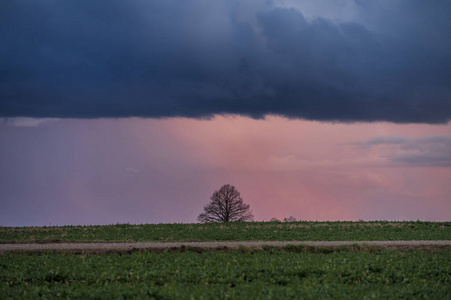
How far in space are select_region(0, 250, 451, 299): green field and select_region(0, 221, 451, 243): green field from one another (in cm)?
987

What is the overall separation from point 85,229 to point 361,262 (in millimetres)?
28506

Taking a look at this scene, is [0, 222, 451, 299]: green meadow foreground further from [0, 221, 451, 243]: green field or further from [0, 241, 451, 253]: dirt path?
[0, 221, 451, 243]: green field

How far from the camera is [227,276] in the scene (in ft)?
66.4

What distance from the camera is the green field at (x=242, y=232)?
3672 cm

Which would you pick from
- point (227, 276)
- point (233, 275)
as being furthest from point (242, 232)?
point (227, 276)

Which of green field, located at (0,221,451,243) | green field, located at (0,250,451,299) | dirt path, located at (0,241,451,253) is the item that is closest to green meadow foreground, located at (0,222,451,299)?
green field, located at (0,250,451,299)

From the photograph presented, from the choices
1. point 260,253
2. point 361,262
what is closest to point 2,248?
point 260,253

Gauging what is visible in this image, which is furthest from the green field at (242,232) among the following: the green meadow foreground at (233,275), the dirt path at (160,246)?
the green meadow foreground at (233,275)

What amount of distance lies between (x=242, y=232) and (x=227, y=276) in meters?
20.5

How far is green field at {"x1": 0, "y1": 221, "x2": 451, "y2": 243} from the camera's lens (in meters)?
36.7

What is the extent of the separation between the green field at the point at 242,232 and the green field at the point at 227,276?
9874 millimetres

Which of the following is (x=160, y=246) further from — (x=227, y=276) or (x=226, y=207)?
Result: (x=226, y=207)

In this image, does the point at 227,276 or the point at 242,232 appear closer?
the point at 227,276

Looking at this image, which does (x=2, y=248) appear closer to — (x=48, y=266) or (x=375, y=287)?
(x=48, y=266)
